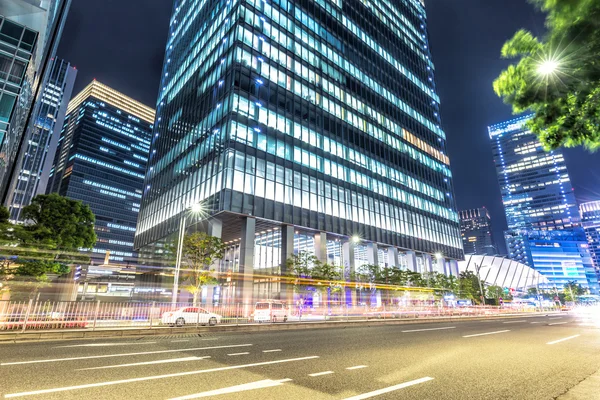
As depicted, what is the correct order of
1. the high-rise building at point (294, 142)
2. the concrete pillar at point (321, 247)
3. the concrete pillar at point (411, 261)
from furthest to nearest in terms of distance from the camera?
the concrete pillar at point (411, 261) → the concrete pillar at point (321, 247) → the high-rise building at point (294, 142)

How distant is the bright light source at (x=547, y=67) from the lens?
447 cm

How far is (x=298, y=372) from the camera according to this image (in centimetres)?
637

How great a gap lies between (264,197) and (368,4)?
54.8m

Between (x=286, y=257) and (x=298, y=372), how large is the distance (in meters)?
31.0

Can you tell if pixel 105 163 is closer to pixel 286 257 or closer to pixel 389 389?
pixel 286 257

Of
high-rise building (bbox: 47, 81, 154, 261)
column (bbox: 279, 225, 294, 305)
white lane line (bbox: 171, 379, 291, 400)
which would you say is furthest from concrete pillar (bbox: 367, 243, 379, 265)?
high-rise building (bbox: 47, 81, 154, 261)

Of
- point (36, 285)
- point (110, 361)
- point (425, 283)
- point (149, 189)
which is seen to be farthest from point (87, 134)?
point (110, 361)

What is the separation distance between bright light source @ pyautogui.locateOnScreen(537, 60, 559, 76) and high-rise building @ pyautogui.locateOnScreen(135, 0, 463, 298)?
30.8 meters

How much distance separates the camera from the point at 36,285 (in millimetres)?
22516

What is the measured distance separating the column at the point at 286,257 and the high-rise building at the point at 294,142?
7.9 inches

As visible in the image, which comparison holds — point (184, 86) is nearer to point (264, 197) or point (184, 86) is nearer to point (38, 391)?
point (264, 197)

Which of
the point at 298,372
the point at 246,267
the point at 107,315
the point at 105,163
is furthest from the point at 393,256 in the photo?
the point at 105,163

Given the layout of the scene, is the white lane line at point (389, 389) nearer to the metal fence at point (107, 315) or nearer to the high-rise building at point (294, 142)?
the metal fence at point (107, 315)

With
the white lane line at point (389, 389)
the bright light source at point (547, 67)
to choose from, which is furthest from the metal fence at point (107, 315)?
the bright light source at point (547, 67)
